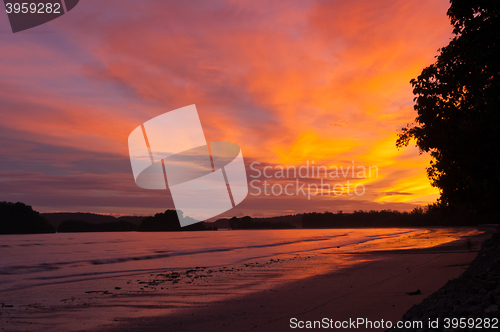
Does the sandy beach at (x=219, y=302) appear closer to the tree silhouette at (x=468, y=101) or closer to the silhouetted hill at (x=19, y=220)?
the tree silhouette at (x=468, y=101)

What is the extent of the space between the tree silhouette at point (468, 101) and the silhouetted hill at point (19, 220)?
15765cm

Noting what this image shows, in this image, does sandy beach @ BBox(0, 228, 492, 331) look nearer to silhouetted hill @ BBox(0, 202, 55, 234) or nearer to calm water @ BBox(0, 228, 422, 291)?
calm water @ BBox(0, 228, 422, 291)

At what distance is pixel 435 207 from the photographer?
19.1 meters

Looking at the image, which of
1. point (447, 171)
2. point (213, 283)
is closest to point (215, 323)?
point (213, 283)

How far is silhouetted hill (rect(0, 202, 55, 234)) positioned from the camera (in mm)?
130125

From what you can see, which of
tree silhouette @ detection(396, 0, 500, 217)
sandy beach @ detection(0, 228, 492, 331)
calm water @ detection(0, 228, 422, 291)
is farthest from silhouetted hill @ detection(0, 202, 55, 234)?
tree silhouette @ detection(396, 0, 500, 217)

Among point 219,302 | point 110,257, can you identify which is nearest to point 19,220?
point 110,257

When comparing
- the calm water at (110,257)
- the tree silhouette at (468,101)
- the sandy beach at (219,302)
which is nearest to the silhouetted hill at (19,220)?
the calm water at (110,257)

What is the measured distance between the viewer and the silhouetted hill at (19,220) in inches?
5123

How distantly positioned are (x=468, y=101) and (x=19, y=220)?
161 meters

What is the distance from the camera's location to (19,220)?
133125mm

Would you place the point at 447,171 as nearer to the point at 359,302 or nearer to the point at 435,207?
the point at 435,207

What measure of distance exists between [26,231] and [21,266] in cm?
13062

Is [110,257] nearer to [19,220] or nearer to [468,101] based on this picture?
[468,101]
